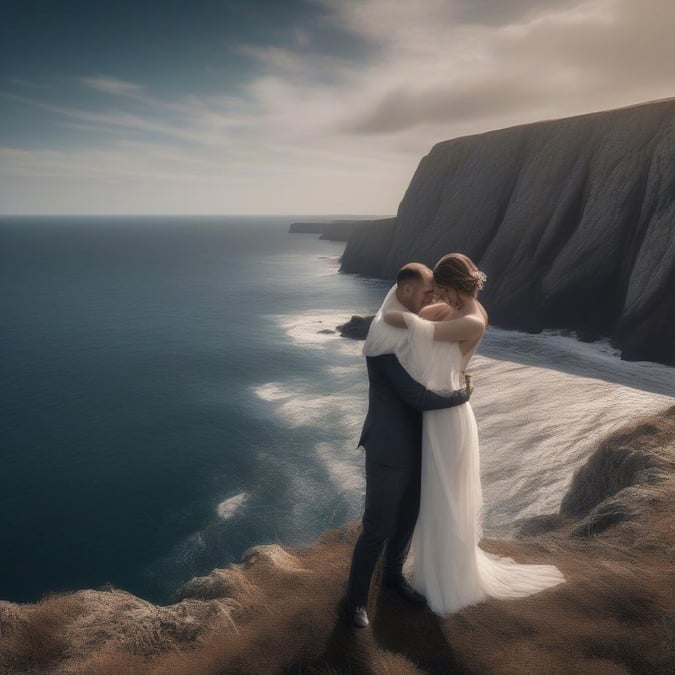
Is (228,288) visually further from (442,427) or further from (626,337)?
(442,427)

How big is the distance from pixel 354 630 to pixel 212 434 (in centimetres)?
1765

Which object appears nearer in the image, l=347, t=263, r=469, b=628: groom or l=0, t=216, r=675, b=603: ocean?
l=347, t=263, r=469, b=628: groom

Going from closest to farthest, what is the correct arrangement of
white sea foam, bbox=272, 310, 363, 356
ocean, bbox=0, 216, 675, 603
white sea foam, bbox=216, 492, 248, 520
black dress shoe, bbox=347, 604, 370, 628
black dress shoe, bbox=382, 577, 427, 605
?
black dress shoe, bbox=347, 604, 370, 628
black dress shoe, bbox=382, 577, 427, 605
ocean, bbox=0, 216, 675, 603
white sea foam, bbox=216, 492, 248, 520
white sea foam, bbox=272, 310, 363, 356

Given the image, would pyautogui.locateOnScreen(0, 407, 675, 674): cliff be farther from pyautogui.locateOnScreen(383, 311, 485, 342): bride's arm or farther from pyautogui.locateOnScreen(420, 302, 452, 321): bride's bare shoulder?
pyautogui.locateOnScreen(420, 302, 452, 321): bride's bare shoulder

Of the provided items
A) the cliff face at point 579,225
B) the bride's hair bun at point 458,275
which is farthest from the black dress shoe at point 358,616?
the cliff face at point 579,225

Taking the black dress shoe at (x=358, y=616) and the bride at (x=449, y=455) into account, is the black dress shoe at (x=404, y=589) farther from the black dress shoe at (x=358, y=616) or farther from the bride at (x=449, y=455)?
the black dress shoe at (x=358, y=616)

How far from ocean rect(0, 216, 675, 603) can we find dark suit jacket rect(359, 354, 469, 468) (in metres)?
4.57

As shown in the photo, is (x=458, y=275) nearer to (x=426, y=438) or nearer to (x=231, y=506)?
(x=426, y=438)

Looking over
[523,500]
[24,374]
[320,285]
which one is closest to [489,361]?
[523,500]

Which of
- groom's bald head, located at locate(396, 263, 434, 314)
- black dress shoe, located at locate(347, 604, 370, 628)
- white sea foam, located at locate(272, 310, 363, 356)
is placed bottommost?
white sea foam, located at locate(272, 310, 363, 356)

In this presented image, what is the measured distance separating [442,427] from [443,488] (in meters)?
0.50

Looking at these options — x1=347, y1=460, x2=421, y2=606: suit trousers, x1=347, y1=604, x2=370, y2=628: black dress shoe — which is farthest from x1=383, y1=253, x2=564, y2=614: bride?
x1=347, y1=604, x2=370, y2=628: black dress shoe

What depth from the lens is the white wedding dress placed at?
356 cm

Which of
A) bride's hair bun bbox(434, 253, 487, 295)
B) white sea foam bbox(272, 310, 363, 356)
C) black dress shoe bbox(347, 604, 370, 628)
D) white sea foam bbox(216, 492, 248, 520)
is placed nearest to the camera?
bride's hair bun bbox(434, 253, 487, 295)
